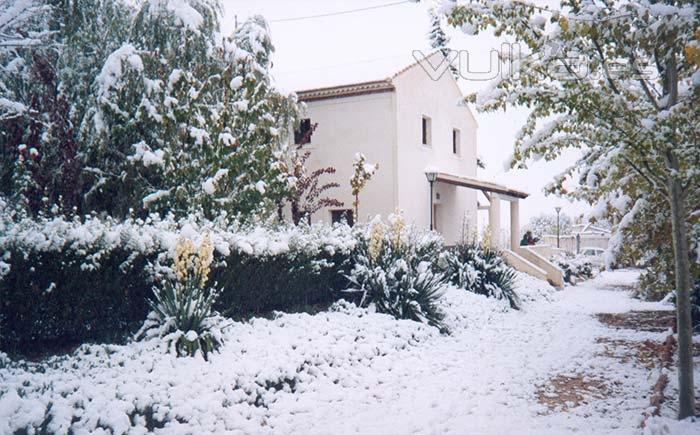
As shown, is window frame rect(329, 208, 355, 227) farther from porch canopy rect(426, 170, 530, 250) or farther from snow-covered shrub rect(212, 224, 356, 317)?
snow-covered shrub rect(212, 224, 356, 317)

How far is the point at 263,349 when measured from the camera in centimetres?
608

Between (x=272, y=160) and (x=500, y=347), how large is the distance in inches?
247

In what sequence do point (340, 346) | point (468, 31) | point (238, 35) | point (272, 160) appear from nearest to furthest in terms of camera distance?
1. point (468, 31)
2. point (340, 346)
3. point (272, 160)
4. point (238, 35)

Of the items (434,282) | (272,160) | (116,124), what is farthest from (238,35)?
(434,282)

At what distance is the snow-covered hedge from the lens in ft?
17.3

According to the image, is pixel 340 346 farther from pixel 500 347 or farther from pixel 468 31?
pixel 468 31

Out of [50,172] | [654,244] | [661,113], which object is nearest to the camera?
[661,113]

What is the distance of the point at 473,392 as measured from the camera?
18.7ft

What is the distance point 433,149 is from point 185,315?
14.3 meters

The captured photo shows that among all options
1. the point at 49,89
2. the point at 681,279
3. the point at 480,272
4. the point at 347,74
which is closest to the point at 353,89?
the point at 347,74

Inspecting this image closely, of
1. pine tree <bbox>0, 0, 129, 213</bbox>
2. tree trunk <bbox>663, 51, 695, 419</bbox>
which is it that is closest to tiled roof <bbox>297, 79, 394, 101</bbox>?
pine tree <bbox>0, 0, 129, 213</bbox>

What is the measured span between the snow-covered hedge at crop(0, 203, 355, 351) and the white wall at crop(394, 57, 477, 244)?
863cm

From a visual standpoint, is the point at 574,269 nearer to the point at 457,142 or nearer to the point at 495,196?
the point at 495,196

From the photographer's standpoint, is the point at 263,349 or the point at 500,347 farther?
the point at 500,347
